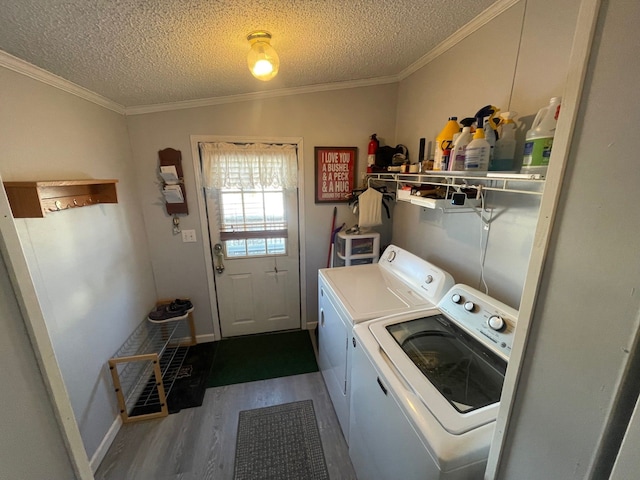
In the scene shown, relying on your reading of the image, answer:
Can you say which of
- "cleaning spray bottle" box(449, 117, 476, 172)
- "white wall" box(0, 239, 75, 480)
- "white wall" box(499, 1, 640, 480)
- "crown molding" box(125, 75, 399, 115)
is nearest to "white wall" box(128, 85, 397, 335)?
"crown molding" box(125, 75, 399, 115)

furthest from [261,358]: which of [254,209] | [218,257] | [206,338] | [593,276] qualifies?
[593,276]

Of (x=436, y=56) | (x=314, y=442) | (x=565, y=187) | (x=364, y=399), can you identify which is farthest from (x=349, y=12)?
(x=314, y=442)

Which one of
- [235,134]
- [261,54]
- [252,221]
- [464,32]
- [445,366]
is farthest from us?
[252,221]

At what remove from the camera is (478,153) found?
3.96 feet

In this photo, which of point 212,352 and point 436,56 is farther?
point 212,352

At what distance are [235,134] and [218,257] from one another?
116 centimetres

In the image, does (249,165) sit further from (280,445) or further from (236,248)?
(280,445)

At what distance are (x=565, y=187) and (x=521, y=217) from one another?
1.00 metres

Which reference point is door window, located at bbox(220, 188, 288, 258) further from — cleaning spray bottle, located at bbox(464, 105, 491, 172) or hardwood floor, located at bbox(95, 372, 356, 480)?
cleaning spray bottle, located at bbox(464, 105, 491, 172)

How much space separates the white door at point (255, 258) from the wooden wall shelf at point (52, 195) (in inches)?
32.1

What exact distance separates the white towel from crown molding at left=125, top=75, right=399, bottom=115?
0.95 meters

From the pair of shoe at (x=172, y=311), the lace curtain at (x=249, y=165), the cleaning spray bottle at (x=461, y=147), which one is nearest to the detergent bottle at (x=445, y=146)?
the cleaning spray bottle at (x=461, y=147)

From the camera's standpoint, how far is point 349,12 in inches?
47.7

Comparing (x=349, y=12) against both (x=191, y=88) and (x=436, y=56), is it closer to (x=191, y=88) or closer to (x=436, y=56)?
(x=436, y=56)
